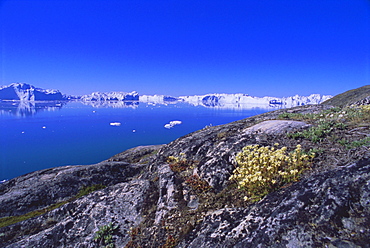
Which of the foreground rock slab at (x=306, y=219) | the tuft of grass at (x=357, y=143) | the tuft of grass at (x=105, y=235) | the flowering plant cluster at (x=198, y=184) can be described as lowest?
the tuft of grass at (x=105, y=235)

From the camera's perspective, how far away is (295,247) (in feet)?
9.64

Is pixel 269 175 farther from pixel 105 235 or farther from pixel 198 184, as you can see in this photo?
pixel 105 235

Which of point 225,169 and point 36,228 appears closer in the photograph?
point 225,169

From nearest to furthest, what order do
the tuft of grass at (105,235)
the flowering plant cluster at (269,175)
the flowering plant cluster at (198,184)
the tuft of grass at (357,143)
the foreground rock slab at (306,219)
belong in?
the foreground rock slab at (306,219) < the flowering plant cluster at (269,175) < the tuft of grass at (105,235) < the tuft of grass at (357,143) < the flowering plant cluster at (198,184)

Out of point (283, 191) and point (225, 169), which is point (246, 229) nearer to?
point (283, 191)

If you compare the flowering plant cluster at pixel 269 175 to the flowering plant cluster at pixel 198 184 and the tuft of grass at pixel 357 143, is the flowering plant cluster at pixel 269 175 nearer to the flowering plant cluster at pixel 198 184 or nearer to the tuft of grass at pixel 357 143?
the flowering plant cluster at pixel 198 184

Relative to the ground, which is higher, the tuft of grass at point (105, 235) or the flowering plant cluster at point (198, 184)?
the flowering plant cluster at point (198, 184)

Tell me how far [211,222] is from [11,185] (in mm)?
17475

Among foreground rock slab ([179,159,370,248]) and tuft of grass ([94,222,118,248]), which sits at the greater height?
foreground rock slab ([179,159,370,248])

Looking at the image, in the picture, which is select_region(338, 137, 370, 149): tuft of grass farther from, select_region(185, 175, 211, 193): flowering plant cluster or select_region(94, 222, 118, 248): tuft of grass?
select_region(94, 222, 118, 248): tuft of grass

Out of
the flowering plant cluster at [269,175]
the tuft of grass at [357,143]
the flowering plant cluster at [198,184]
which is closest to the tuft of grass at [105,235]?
the flowering plant cluster at [198,184]

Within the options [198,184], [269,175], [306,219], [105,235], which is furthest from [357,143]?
[105,235]

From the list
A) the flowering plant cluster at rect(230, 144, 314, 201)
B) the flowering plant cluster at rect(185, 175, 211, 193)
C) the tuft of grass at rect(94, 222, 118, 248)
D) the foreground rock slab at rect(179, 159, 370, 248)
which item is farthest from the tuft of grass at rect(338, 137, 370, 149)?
the tuft of grass at rect(94, 222, 118, 248)

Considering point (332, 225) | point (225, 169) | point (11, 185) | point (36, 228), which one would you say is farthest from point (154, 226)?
point (11, 185)
